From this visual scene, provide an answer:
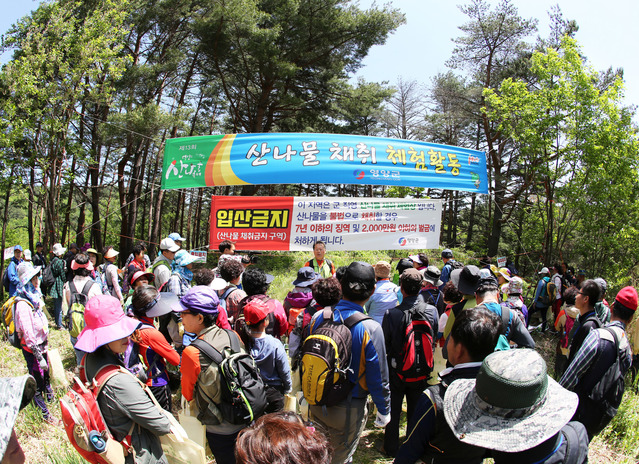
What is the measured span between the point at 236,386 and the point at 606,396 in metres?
2.67

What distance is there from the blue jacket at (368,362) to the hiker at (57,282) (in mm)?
7511

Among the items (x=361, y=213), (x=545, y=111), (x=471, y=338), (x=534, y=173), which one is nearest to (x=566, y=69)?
(x=545, y=111)

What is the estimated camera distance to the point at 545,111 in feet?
30.6

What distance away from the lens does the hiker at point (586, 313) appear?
3207 millimetres

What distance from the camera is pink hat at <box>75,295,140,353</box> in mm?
2213

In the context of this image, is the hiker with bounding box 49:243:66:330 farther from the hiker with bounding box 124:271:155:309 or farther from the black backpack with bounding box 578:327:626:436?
the black backpack with bounding box 578:327:626:436

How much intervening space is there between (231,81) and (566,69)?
12.8m

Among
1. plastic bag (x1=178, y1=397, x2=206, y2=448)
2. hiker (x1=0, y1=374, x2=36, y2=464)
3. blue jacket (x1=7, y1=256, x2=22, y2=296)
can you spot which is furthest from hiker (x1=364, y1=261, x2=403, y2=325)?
blue jacket (x1=7, y1=256, x2=22, y2=296)

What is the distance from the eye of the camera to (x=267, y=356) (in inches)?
114

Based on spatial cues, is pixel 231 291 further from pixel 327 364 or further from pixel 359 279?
pixel 327 364

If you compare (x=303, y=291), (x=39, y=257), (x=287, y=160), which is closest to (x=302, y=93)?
(x=287, y=160)

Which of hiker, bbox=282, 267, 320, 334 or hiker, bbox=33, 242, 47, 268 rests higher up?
hiker, bbox=282, 267, 320, 334

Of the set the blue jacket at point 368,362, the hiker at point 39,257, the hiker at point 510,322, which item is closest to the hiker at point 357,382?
the blue jacket at point 368,362

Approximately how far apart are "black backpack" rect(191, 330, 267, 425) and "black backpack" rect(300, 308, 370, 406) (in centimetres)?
34
